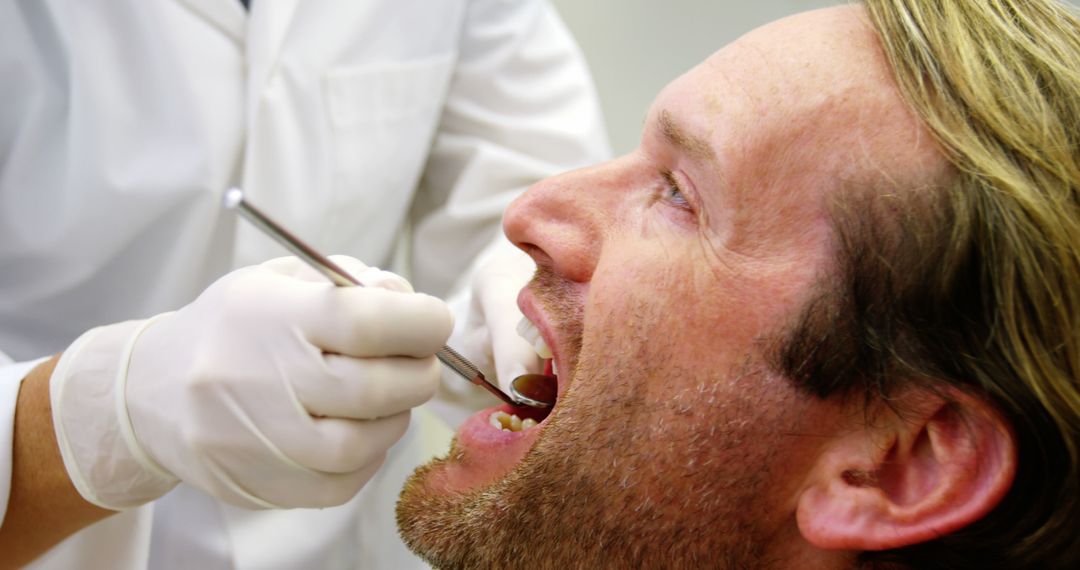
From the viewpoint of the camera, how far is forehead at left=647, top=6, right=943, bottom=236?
856 millimetres

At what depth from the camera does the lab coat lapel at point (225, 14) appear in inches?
48.3

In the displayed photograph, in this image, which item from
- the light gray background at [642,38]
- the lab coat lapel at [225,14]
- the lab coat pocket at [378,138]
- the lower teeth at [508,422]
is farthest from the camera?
the light gray background at [642,38]

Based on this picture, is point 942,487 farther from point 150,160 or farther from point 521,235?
point 150,160

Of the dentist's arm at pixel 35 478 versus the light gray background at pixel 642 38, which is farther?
the light gray background at pixel 642 38

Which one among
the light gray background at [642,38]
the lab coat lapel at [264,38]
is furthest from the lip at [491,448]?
the light gray background at [642,38]

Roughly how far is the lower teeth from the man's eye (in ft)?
1.04

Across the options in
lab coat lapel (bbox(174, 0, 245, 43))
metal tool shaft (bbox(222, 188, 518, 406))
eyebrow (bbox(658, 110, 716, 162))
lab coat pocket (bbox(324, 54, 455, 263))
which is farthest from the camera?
lab coat pocket (bbox(324, 54, 455, 263))

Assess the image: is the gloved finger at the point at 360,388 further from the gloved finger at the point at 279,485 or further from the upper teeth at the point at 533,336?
the upper teeth at the point at 533,336

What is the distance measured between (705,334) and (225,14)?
2.75 feet

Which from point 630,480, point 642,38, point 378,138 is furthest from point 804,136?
point 642,38

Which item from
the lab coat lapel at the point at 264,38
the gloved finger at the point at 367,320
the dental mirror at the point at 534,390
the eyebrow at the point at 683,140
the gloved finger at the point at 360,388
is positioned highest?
the eyebrow at the point at 683,140

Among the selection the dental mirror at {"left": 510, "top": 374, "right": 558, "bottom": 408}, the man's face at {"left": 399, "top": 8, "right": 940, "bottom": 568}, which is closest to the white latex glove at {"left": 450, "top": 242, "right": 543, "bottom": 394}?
the dental mirror at {"left": 510, "top": 374, "right": 558, "bottom": 408}

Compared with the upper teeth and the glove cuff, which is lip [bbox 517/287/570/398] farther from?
the glove cuff

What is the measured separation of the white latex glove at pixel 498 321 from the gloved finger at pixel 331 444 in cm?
25
